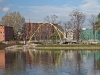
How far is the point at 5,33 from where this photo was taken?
96.6 meters

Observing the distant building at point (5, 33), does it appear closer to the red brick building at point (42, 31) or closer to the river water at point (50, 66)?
the red brick building at point (42, 31)

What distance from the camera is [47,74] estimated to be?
64.7 ft

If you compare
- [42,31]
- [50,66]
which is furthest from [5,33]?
[50,66]

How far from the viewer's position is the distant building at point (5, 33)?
95262mm

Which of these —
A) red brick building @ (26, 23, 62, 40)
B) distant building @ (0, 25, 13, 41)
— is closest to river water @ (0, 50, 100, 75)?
red brick building @ (26, 23, 62, 40)

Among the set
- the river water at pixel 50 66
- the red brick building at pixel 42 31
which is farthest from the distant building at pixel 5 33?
the river water at pixel 50 66

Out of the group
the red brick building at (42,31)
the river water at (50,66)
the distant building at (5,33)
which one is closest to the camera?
the river water at (50,66)

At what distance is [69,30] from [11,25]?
87.9 ft

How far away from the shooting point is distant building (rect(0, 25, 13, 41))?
95262 millimetres

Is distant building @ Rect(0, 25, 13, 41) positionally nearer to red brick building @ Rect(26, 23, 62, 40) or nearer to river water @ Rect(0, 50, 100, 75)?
red brick building @ Rect(26, 23, 62, 40)

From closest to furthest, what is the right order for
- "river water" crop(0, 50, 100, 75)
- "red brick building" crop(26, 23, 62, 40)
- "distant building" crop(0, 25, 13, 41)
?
"river water" crop(0, 50, 100, 75) → "distant building" crop(0, 25, 13, 41) → "red brick building" crop(26, 23, 62, 40)

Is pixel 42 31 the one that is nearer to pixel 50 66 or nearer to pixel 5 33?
pixel 5 33

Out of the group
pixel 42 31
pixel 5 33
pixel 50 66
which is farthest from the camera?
pixel 42 31

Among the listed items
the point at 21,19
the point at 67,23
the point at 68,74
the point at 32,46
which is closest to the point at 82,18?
the point at 67,23
